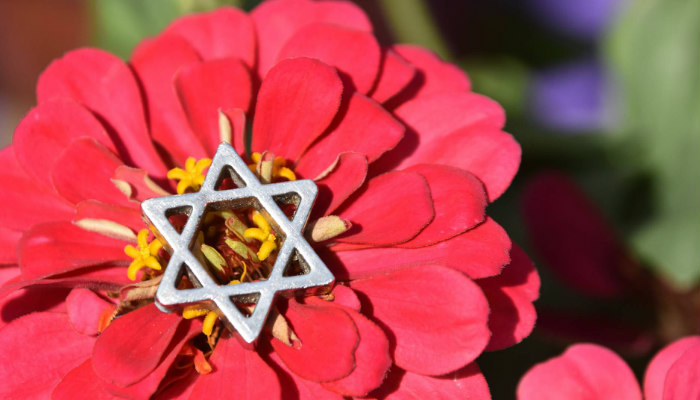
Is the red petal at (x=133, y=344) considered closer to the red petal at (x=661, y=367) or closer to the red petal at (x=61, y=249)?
the red petal at (x=61, y=249)

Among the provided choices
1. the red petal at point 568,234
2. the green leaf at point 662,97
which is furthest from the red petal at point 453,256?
the green leaf at point 662,97

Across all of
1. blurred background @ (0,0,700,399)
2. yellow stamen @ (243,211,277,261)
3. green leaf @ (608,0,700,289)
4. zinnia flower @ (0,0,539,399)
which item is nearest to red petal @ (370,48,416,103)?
zinnia flower @ (0,0,539,399)

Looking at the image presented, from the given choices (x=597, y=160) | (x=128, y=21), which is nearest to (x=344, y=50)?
(x=128, y=21)

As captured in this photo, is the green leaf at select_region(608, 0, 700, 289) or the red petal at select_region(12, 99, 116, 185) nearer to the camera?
the red petal at select_region(12, 99, 116, 185)

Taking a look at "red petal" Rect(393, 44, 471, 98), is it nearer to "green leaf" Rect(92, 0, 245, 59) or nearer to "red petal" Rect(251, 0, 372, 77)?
"red petal" Rect(251, 0, 372, 77)

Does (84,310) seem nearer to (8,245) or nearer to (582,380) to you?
(8,245)

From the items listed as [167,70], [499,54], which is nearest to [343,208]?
[167,70]

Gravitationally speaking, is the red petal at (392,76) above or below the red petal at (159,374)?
above
